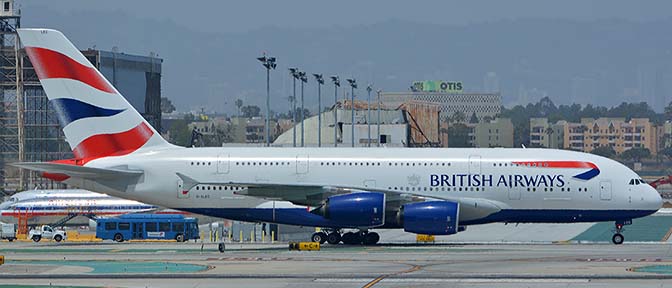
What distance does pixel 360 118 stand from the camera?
162000 mm

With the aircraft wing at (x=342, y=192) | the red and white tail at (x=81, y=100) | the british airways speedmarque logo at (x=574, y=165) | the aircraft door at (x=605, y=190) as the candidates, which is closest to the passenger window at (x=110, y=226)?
the red and white tail at (x=81, y=100)

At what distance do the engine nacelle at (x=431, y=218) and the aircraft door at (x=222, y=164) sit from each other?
882cm

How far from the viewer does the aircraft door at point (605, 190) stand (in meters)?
67.1

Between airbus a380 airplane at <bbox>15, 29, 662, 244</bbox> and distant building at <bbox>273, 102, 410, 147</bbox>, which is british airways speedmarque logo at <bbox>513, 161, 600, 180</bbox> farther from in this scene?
distant building at <bbox>273, 102, 410, 147</bbox>

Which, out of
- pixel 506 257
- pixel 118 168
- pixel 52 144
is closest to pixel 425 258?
pixel 506 257

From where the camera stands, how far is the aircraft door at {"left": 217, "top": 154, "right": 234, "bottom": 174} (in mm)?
67625

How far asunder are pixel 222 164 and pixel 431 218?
10553 mm

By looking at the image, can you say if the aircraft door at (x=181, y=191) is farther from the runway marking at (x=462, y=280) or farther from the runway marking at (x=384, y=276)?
the runway marking at (x=462, y=280)

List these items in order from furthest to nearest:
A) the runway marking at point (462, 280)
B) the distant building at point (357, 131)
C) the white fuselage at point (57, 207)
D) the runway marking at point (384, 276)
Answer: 1. the distant building at point (357, 131)
2. the white fuselage at point (57, 207)
3. the runway marking at point (462, 280)
4. the runway marking at point (384, 276)

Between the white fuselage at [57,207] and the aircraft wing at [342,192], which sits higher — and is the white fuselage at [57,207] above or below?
below

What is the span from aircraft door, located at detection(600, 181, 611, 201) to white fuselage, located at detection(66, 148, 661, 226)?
1.9 inches

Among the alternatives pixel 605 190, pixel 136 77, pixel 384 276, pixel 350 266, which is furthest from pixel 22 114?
pixel 384 276

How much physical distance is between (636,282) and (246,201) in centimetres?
2640

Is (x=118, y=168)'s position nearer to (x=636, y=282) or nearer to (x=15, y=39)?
(x=636, y=282)
